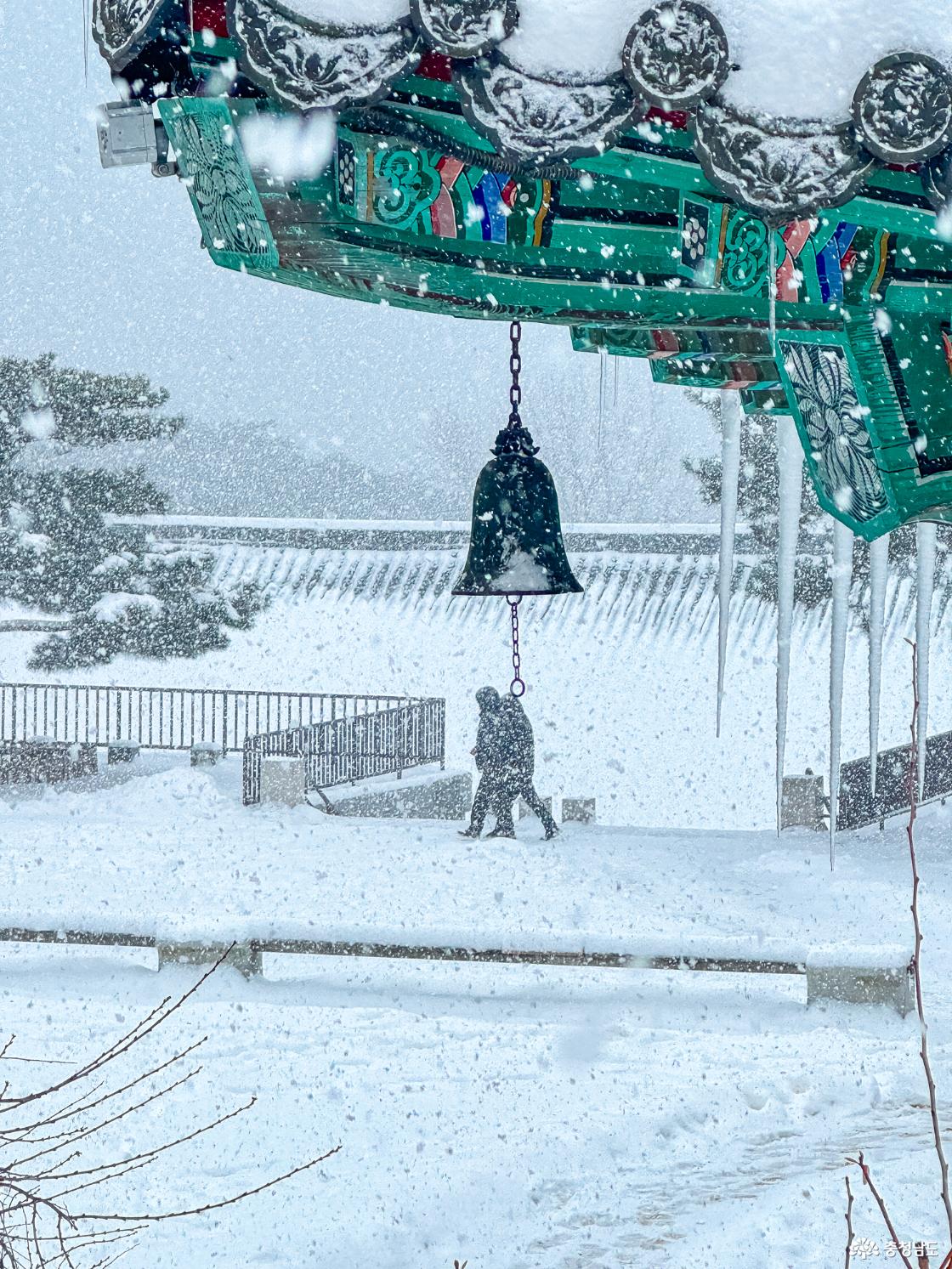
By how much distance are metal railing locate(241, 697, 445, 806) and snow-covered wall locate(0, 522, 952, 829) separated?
7.59 meters

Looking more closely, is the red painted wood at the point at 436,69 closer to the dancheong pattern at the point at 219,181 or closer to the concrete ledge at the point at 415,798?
the dancheong pattern at the point at 219,181

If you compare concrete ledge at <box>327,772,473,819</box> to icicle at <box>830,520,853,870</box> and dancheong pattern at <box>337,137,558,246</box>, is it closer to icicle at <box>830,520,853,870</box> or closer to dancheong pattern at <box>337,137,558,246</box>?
icicle at <box>830,520,853,870</box>

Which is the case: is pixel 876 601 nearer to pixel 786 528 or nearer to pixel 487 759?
pixel 786 528

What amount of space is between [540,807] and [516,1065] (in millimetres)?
6133

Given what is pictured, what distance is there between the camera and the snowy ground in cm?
420

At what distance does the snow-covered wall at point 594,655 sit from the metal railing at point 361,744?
759cm

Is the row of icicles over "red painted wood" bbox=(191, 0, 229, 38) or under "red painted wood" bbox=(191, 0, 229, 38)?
under

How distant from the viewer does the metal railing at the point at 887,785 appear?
1325 cm

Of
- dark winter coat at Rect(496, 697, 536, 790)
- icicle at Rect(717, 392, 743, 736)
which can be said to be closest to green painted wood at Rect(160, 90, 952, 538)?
icicle at Rect(717, 392, 743, 736)

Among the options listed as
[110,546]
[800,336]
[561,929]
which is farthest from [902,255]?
[110,546]

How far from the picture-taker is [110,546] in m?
19.1

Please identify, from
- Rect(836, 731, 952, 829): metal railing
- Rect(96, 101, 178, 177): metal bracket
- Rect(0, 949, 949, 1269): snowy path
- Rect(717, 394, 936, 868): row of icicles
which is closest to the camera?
Rect(96, 101, 178, 177): metal bracket

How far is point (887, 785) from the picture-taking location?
13.7 metres

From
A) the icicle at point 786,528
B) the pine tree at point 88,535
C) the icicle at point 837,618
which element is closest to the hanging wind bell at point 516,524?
the icicle at point 786,528
